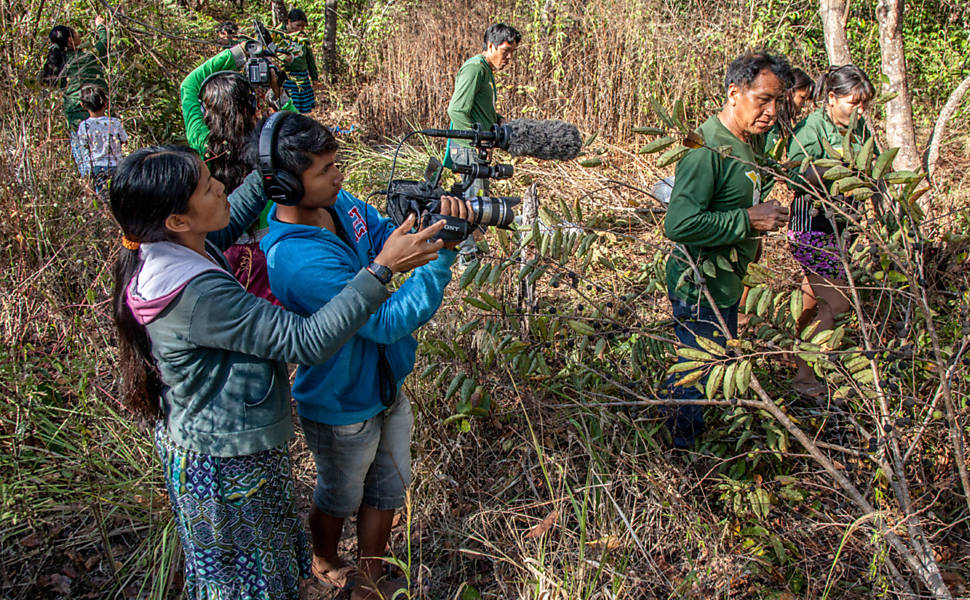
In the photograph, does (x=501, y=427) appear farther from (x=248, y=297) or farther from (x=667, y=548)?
(x=248, y=297)

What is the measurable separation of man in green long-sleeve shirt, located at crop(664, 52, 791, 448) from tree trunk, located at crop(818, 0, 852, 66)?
286 centimetres

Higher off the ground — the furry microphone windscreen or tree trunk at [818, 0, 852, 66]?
tree trunk at [818, 0, 852, 66]

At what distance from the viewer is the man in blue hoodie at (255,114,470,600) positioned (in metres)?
1.80

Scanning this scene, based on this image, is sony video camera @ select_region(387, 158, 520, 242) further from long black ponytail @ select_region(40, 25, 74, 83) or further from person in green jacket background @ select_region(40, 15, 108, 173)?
long black ponytail @ select_region(40, 25, 74, 83)

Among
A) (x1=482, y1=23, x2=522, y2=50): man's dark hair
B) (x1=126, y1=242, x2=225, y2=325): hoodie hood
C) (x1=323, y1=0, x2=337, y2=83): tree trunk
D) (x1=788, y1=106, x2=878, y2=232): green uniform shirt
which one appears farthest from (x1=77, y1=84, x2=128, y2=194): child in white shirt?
(x1=323, y1=0, x2=337, y2=83): tree trunk

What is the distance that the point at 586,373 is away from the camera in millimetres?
2988

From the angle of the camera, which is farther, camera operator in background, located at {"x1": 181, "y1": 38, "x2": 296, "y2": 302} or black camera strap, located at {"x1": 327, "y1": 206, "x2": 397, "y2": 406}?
camera operator in background, located at {"x1": 181, "y1": 38, "x2": 296, "y2": 302}

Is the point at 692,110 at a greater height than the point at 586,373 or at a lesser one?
greater

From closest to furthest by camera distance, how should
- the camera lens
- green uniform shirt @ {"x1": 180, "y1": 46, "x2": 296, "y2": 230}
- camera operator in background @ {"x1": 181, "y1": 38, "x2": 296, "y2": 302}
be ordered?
the camera lens → camera operator in background @ {"x1": 181, "y1": 38, "x2": 296, "y2": 302} → green uniform shirt @ {"x1": 180, "y1": 46, "x2": 296, "y2": 230}

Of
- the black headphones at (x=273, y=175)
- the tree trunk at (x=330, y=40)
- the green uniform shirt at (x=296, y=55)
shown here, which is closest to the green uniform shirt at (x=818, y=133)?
the black headphones at (x=273, y=175)

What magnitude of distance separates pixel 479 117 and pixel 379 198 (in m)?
1.22

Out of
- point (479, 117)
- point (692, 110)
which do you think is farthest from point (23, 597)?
point (692, 110)

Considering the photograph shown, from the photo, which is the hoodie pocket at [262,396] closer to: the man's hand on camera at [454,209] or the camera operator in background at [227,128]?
the man's hand on camera at [454,209]

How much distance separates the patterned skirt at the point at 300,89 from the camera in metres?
6.42
